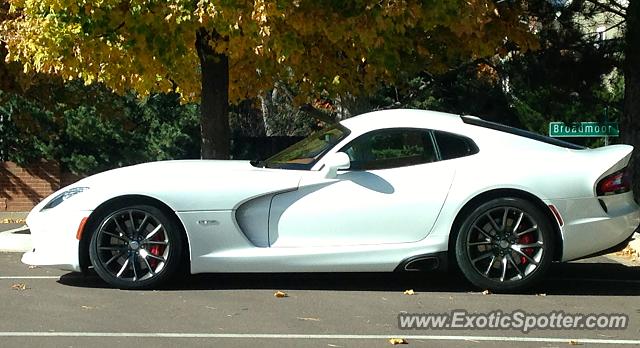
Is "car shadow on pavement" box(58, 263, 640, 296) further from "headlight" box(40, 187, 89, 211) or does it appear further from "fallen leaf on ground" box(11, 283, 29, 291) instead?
"headlight" box(40, 187, 89, 211)

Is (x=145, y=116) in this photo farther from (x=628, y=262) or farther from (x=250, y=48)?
(x=628, y=262)

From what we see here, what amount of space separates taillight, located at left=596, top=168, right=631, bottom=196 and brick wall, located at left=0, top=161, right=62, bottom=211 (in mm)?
14625

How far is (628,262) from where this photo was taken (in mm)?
9641

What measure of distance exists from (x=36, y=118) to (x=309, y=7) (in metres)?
11.6

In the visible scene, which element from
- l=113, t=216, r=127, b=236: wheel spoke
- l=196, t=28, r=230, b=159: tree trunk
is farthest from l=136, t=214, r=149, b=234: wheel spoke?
l=196, t=28, r=230, b=159: tree trunk

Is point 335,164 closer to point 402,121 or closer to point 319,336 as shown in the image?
point 402,121

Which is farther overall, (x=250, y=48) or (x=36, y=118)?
(x=36, y=118)

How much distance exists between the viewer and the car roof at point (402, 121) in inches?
312

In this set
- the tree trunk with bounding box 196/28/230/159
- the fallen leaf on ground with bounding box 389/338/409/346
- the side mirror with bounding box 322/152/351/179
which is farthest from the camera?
the tree trunk with bounding box 196/28/230/159

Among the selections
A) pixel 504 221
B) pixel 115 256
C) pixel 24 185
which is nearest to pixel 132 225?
pixel 115 256

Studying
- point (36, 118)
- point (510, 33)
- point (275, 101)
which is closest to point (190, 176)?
point (510, 33)

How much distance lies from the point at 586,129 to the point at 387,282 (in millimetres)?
7747

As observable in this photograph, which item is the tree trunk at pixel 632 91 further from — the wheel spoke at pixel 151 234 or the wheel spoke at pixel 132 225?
the wheel spoke at pixel 132 225

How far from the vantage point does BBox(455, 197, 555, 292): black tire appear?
7.60 m
